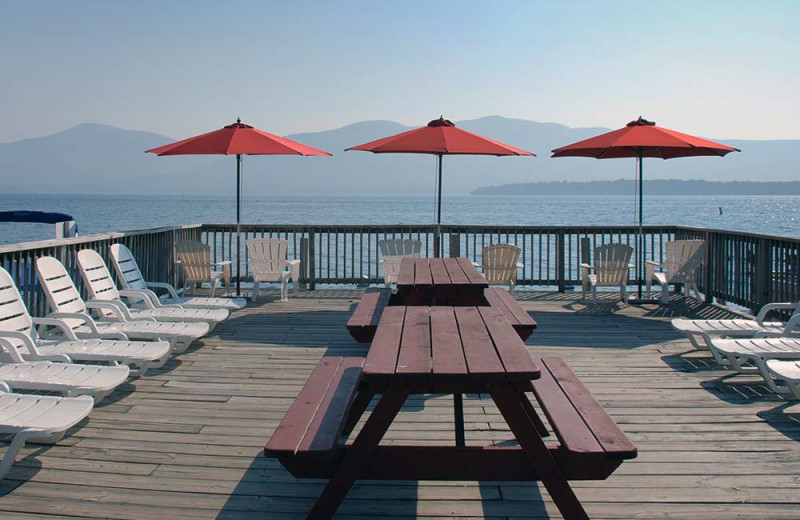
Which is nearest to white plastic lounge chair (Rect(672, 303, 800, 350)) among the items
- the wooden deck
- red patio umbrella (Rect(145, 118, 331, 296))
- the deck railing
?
the wooden deck

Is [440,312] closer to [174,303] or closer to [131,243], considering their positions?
[174,303]

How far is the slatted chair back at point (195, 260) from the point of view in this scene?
8.19m

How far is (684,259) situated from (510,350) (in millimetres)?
6253

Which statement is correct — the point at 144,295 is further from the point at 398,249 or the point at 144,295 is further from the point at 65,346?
the point at 398,249

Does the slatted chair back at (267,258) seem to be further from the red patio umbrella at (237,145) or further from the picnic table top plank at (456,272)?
the picnic table top plank at (456,272)

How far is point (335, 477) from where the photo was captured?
2.42 meters

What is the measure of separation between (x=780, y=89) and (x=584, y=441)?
2002 cm

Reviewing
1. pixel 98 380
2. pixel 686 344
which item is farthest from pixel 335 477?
pixel 686 344

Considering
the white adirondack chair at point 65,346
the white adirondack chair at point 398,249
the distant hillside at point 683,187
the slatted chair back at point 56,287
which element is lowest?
the white adirondack chair at point 65,346

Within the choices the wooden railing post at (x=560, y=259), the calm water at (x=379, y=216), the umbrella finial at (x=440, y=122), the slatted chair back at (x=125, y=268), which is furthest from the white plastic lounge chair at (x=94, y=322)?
the calm water at (x=379, y=216)

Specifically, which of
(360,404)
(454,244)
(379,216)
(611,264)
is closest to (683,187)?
(379,216)

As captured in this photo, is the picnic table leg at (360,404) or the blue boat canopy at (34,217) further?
the blue boat canopy at (34,217)

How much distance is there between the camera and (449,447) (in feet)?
8.16

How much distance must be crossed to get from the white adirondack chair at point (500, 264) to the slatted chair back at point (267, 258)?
2474 mm
